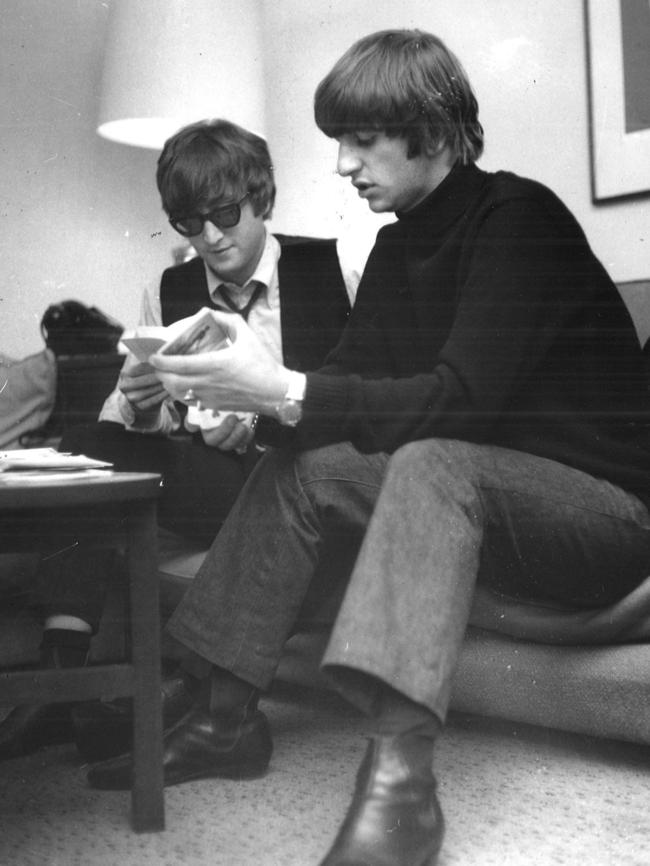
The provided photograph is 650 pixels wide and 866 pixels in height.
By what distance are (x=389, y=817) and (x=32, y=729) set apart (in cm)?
64

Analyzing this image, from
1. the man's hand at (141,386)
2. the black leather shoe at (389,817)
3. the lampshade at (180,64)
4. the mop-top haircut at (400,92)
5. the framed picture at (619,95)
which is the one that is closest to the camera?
the black leather shoe at (389,817)

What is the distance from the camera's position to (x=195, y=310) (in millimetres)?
1846

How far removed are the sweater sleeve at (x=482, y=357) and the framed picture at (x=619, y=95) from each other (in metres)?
0.92

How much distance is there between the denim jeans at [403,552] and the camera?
0.95 metres

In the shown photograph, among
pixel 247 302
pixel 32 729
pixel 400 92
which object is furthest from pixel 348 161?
pixel 32 729

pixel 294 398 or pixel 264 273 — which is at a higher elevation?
pixel 264 273

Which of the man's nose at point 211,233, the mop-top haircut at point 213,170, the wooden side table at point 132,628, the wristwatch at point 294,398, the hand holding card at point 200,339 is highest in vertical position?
the mop-top haircut at point 213,170

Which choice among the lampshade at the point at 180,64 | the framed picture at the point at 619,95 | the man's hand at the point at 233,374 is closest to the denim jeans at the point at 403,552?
the man's hand at the point at 233,374

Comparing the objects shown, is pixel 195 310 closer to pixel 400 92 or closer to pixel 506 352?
pixel 400 92

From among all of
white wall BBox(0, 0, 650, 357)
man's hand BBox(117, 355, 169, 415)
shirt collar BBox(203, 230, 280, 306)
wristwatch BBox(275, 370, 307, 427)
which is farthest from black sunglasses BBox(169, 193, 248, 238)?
wristwatch BBox(275, 370, 307, 427)

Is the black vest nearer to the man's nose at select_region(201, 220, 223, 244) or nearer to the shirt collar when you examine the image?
the shirt collar

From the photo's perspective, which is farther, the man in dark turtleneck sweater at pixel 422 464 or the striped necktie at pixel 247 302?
the striped necktie at pixel 247 302

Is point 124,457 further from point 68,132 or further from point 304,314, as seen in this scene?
point 68,132

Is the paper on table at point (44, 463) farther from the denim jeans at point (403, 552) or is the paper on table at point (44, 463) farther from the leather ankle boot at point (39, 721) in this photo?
the leather ankle boot at point (39, 721)
